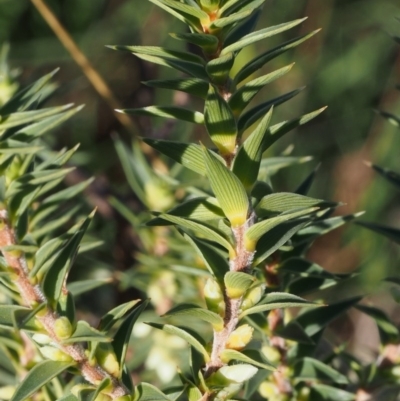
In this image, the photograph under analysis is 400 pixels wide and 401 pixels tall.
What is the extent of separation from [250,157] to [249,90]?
4 centimetres

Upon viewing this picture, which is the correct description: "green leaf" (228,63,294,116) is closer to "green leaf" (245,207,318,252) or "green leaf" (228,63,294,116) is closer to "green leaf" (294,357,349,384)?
"green leaf" (245,207,318,252)

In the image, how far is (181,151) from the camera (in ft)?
1.19

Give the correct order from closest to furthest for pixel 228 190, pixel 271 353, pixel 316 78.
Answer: pixel 228 190 < pixel 271 353 < pixel 316 78

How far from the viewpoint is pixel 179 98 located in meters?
0.91

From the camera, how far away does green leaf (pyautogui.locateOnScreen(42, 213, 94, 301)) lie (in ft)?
1.26

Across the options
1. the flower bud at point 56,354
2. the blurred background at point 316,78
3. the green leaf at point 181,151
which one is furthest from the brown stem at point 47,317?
the blurred background at point 316,78

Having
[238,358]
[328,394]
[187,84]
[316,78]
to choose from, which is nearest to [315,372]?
[328,394]

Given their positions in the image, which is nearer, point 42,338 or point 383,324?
point 42,338

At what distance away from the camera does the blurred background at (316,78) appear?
142 cm

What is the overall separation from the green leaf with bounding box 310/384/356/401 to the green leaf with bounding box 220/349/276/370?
13 cm

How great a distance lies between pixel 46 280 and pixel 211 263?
Result: 0.10 metres

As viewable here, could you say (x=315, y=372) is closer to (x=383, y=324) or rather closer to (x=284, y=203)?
(x=383, y=324)

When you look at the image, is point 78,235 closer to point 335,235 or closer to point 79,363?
point 79,363

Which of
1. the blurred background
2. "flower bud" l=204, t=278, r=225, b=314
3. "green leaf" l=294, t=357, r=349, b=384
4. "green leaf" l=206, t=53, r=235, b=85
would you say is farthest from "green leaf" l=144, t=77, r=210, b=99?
the blurred background
